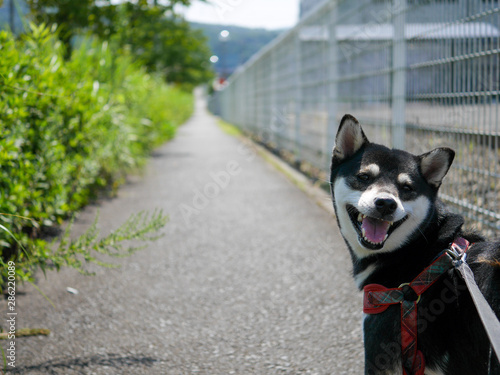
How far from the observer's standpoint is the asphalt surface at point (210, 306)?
2.74 meters

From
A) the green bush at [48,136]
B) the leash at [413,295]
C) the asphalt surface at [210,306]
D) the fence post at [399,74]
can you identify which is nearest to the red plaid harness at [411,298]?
the leash at [413,295]

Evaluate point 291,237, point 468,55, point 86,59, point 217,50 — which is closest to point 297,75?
point 86,59

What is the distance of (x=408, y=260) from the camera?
2168mm

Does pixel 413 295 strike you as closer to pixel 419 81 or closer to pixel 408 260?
pixel 408 260

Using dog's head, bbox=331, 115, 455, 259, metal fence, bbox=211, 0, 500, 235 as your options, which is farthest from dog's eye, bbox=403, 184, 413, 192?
metal fence, bbox=211, 0, 500, 235

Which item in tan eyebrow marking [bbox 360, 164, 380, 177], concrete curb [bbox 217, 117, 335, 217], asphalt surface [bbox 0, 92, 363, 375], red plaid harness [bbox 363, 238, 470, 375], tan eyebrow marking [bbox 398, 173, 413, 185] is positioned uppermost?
tan eyebrow marking [bbox 360, 164, 380, 177]

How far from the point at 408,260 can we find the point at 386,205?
25cm

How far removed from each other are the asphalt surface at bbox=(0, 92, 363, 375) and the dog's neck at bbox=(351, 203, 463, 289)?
0.30m

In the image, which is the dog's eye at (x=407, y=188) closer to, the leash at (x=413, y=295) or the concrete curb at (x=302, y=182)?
the leash at (x=413, y=295)

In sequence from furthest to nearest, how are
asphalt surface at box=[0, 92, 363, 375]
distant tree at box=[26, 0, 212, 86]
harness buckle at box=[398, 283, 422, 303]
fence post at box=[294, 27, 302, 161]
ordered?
1. fence post at box=[294, 27, 302, 161]
2. distant tree at box=[26, 0, 212, 86]
3. asphalt surface at box=[0, 92, 363, 375]
4. harness buckle at box=[398, 283, 422, 303]

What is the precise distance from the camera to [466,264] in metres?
1.91

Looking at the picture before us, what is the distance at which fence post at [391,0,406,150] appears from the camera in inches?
195

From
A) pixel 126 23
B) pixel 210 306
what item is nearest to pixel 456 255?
pixel 210 306

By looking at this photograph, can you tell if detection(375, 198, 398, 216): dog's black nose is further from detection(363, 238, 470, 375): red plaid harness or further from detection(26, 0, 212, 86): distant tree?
detection(26, 0, 212, 86): distant tree
